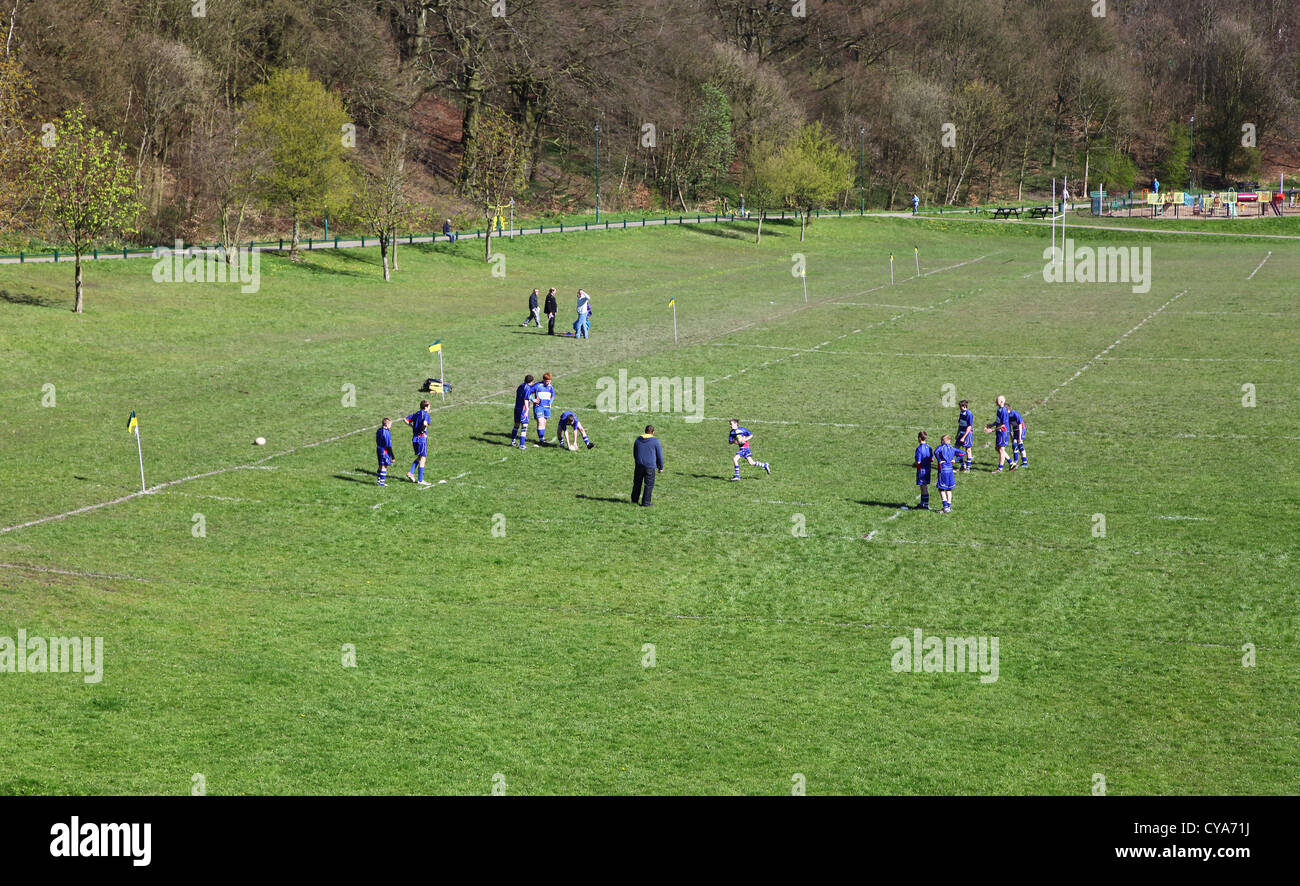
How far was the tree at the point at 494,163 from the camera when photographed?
75.5 metres

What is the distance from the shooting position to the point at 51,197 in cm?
4784

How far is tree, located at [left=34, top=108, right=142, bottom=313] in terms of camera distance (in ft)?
155

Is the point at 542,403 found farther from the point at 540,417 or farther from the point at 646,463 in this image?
the point at 646,463

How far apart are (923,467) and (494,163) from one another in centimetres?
5307

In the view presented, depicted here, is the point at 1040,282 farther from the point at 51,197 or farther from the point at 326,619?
the point at 326,619

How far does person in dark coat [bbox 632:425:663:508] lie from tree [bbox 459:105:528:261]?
1906 inches

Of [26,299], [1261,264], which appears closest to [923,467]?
[26,299]

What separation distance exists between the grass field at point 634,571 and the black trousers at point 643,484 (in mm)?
313

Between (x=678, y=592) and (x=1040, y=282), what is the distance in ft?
185

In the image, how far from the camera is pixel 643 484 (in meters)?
27.9

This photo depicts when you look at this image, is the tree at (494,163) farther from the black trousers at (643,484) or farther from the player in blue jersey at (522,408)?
the black trousers at (643,484)

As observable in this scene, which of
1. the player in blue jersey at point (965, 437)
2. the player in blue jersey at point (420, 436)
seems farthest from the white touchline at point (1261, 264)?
the player in blue jersey at point (420, 436)

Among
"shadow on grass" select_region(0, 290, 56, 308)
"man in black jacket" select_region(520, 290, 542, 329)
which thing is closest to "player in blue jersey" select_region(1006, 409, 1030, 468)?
"man in black jacket" select_region(520, 290, 542, 329)
